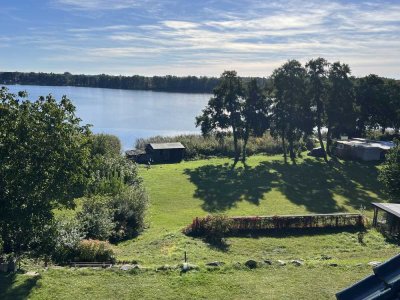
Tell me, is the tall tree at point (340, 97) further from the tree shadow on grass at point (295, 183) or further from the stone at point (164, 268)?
the stone at point (164, 268)

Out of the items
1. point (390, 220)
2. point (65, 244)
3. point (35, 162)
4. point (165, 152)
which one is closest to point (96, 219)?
point (65, 244)

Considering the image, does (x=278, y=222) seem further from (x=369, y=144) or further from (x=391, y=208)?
(x=369, y=144)

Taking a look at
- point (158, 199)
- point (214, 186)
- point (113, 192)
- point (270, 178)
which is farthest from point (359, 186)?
point (113, 192)

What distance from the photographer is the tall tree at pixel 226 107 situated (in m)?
56.2

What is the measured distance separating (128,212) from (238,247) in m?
8.77

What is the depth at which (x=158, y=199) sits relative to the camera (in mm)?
38062

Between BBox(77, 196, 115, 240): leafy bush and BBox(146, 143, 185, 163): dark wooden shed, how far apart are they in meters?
30.8

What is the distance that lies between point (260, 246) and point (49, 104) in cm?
1464

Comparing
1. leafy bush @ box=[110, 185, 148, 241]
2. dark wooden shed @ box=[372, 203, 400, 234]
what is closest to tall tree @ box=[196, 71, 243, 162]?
leafy bush @ box=[110, 185, 148, 241]

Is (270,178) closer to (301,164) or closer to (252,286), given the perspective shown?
(301,164)

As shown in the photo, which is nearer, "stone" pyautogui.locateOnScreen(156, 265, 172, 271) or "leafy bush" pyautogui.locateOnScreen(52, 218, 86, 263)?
"stone" pyautogui.locateOnScreen(156, 265, 172, 271)

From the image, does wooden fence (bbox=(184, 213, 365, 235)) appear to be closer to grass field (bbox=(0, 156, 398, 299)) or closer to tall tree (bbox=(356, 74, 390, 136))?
grass field (bbox=(0, 156, 398, 299))

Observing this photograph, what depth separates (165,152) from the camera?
58.9m

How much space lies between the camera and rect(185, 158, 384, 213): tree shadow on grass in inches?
1457
